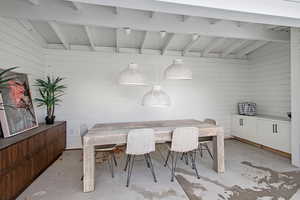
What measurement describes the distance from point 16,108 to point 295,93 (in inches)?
200

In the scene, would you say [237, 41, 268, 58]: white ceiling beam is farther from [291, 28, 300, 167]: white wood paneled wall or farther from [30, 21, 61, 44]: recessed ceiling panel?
[30, 21, 61, 44]: recessed ceiling panel

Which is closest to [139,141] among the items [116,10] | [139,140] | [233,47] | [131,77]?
[139,140]

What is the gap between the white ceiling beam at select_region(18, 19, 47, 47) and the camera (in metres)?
2.93

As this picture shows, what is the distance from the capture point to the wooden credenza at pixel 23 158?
6.10ft

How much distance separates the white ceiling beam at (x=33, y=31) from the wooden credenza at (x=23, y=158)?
80.1 inches

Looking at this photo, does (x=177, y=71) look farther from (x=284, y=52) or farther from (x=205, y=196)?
(x=284, y=52)

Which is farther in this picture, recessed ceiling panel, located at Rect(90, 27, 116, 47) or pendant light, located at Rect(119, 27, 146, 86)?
recessed ceiling panel, located at Rect(90, 27, 116, 47)

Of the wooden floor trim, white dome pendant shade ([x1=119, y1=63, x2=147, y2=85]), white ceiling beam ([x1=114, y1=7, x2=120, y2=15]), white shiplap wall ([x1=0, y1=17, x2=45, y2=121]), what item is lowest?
the wooden floor trim

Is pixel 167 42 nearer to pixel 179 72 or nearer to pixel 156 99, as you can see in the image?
pixel 179 72

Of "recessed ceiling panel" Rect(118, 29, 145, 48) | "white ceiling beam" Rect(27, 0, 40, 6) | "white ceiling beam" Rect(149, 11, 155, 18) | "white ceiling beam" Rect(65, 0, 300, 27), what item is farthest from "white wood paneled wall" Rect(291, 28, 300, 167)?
"white ceiling beam" Rect(27, 0, 40, 6)

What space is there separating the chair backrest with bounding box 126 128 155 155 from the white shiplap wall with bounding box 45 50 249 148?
2.04 m

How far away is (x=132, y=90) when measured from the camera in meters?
4.38

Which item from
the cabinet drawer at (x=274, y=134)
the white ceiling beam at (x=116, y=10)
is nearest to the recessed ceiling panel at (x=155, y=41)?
the white ceiling beam at (x=116, y=10)

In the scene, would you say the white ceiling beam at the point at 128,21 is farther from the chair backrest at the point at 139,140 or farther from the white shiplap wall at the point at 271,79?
the chair backrest at the point at 139,140
